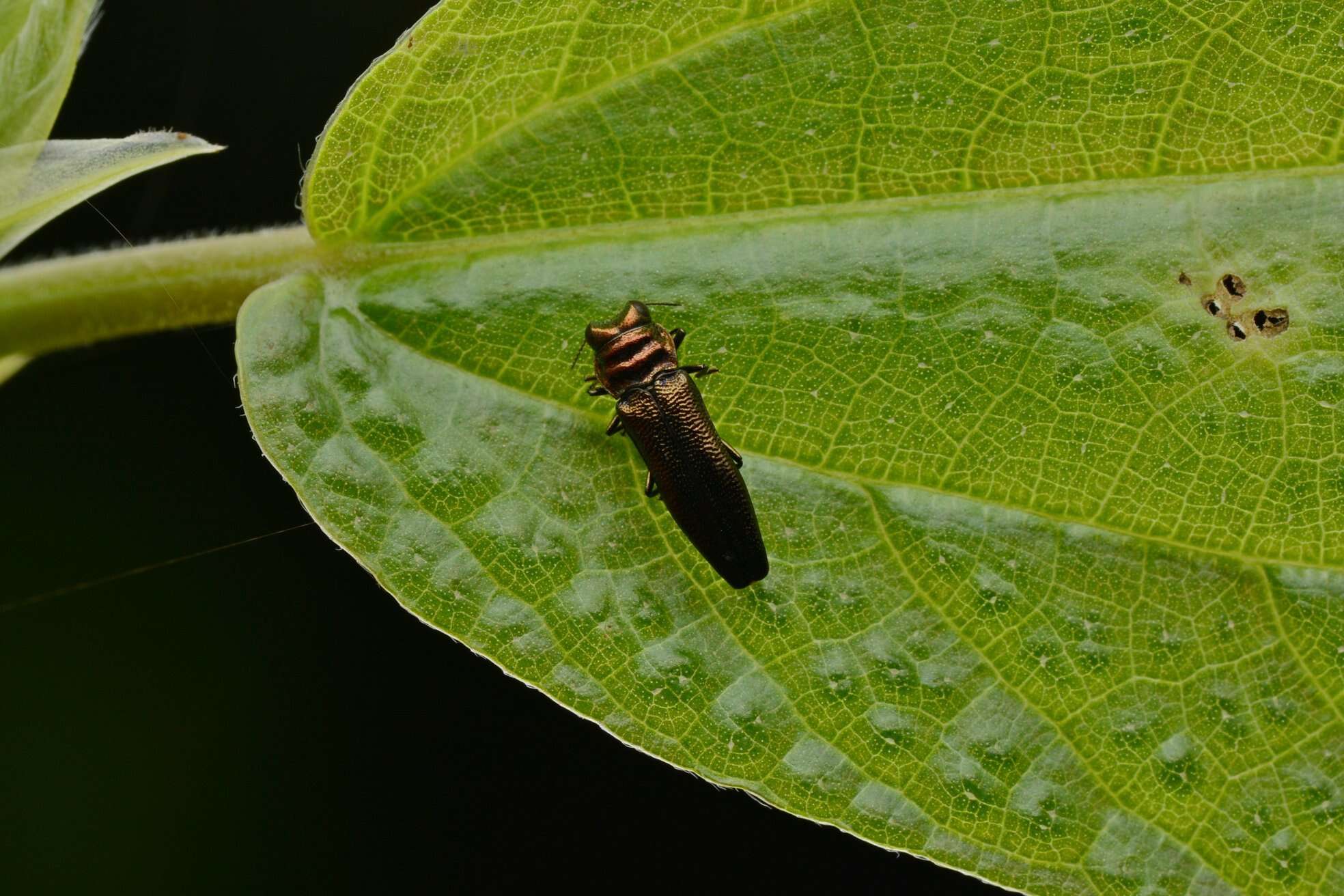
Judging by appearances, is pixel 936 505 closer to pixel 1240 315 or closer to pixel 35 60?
pixel 1240 315

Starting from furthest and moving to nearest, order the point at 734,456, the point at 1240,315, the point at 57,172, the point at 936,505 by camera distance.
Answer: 1. the point at 734,456
2. the point at 936,505
3. the point at 1240,315
4. the point at 57,172

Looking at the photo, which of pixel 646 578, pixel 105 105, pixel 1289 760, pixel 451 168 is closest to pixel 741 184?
pixel 451 168

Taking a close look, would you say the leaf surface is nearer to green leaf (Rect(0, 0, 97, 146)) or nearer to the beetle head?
the beetle head

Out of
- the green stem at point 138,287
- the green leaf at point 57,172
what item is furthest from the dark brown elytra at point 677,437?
the green leaf at point 57,172

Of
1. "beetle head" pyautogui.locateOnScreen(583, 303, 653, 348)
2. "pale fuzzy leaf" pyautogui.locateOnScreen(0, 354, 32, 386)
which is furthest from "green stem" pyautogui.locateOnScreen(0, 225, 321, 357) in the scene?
"beetle head" pyautogui.locateOnScreen(583, 303, 653, 348)

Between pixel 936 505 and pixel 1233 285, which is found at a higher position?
pixel 1233 285

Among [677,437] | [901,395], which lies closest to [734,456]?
[677,437]
